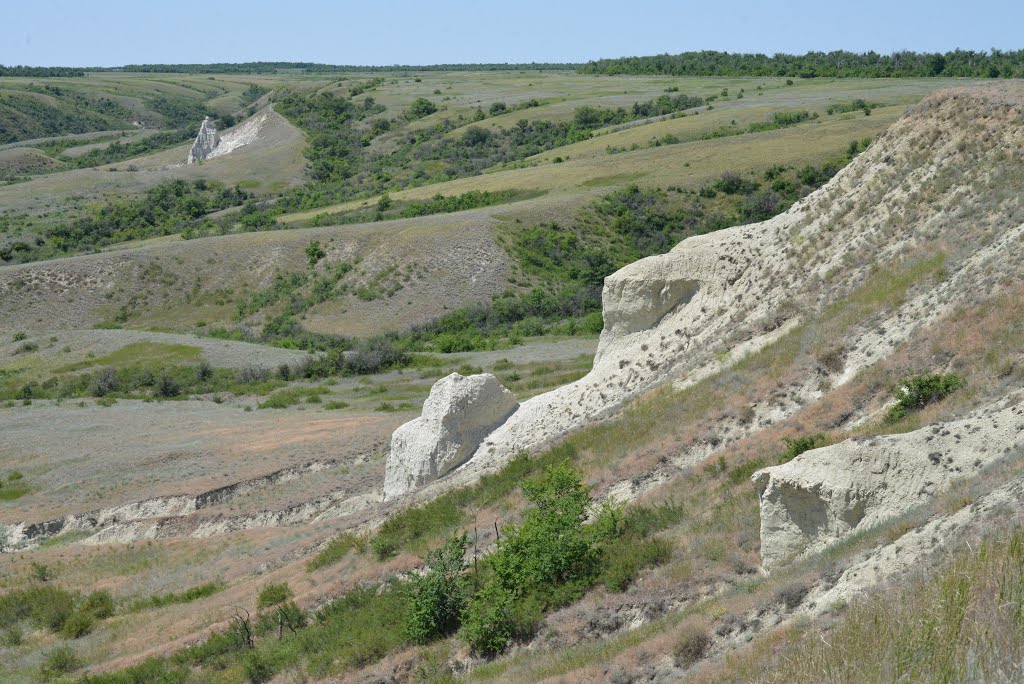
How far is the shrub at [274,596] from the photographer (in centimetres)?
2170

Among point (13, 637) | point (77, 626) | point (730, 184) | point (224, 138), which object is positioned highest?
point (224, 138)

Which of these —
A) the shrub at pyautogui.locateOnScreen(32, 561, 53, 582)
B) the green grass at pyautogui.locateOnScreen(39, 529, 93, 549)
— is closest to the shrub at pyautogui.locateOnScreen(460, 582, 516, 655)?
the shrub at pyautogui.locateOnScreen(32, 561, 53, 582)

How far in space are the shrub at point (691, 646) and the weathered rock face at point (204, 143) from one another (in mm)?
161582

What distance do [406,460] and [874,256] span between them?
14.1m

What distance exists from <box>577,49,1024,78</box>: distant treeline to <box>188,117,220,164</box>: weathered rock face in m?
77.9

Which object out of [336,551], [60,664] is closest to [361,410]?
[336,551]

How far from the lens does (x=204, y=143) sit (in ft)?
544

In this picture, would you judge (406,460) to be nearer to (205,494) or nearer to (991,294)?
(205,494)

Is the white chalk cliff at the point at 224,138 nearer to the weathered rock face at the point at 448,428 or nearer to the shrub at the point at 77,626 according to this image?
the weathered rock face at the point at 448,428

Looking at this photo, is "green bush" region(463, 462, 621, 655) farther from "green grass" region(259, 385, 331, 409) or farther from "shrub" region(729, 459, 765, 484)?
"green grass" region(259, 385, 331, 409)

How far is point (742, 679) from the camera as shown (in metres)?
8.89

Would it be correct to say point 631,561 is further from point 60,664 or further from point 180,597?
point 180,597

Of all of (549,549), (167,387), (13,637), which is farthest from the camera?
(167,387)

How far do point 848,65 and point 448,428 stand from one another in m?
144
